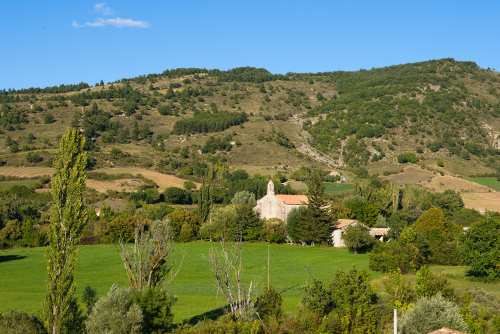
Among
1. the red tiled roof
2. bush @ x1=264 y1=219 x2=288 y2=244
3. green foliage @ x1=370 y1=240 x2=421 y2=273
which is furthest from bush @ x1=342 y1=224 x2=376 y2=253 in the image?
green foliage @ x1=370 y1=240 x2=421 y2=273

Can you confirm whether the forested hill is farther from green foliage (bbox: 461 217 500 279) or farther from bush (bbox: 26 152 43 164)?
green foliage (bbox: 461 217 500 279)

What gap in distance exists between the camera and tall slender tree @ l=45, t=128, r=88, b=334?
3133 cm

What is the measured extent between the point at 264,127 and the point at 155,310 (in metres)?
133

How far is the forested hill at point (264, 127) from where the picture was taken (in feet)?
466

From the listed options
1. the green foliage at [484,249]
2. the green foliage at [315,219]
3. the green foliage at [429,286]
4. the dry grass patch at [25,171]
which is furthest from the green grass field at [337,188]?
the green foliage at [429,286]

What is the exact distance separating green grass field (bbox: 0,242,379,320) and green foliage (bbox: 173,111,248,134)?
7886 centimetres

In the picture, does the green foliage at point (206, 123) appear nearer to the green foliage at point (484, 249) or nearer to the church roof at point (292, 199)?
the church roof at point (292, 199)

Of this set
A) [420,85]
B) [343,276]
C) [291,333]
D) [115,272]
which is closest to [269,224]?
[115,272]

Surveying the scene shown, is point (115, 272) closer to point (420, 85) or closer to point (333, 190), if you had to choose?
point (333, 190)

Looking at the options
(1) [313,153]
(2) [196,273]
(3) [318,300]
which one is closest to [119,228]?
(2) [196,273]

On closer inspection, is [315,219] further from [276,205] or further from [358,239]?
[276,205]

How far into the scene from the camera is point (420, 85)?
192 meters

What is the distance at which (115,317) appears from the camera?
3334 centimetres

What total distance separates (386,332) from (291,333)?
5.66 m
